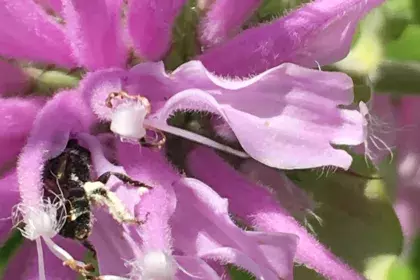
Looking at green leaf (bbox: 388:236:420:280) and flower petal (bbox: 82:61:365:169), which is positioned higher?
flower petal (bbox: 82:61:365:169)

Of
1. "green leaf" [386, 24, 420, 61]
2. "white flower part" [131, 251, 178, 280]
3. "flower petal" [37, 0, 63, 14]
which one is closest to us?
"white flower part" [131, 251, 178, 280]

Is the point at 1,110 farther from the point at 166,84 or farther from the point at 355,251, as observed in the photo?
the point at 355,251

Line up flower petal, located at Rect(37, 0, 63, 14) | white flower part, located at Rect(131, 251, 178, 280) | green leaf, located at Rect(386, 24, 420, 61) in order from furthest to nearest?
green leaf, located at Rect(386, 24, 420, 61) < flower petal, located at Rect(37, 0, 63, 14) < white flower part, located at Rect(131, 251, 178, 280)

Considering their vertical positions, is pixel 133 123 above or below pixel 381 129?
above

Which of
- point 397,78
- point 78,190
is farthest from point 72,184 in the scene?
point 397,78

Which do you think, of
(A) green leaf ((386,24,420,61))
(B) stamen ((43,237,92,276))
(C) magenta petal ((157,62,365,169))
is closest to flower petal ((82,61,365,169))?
(C) magenta petal ((157,62,365,169))

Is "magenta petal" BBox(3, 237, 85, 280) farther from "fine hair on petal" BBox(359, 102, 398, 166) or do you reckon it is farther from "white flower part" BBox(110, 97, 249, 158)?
"fine hair on petal" BBox(359, 102, 398, 166)

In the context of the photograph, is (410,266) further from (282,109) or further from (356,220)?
(282,109)
